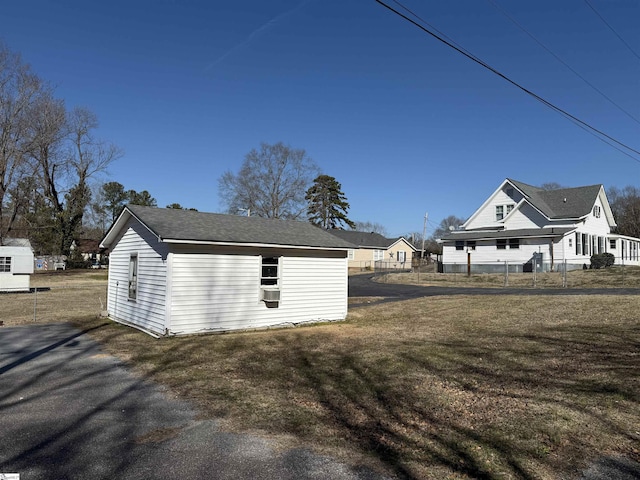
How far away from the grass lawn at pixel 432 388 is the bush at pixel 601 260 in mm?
21824

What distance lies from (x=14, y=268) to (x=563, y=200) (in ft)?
133

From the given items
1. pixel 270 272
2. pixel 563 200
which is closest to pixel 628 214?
pixel 563 200

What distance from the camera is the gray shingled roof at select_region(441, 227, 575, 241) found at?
30875mm

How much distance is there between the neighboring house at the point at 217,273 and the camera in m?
11.5

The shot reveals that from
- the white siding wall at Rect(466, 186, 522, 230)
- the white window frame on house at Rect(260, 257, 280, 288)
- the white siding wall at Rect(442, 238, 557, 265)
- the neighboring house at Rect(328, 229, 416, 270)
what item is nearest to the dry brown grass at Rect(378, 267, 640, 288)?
the white siding wall at Rect(442, 238, 557, 265)

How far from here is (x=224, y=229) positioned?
13.0 metres

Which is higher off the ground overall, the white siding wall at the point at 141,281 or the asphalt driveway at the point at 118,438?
the white siding wall at the point at 141,281

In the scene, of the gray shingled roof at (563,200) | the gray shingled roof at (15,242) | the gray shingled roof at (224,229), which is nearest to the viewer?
the gray shingled roof at (224,229)

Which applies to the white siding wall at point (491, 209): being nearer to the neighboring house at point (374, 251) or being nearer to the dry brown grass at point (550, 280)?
the dry brown grass at point (550, 280)

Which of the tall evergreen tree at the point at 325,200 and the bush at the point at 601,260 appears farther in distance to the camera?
the tall evergreen tree at the point at 325,200

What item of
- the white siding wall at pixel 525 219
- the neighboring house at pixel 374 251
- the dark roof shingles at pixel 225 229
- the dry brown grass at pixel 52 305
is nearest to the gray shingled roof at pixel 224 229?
the dark roof shingles at pixel 225 229

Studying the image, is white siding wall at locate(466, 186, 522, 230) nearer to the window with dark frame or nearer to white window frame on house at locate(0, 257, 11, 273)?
the window with dark frame

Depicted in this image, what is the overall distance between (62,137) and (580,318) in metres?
46.4

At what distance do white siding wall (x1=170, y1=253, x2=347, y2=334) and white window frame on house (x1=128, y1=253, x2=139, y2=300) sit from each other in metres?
2.71
